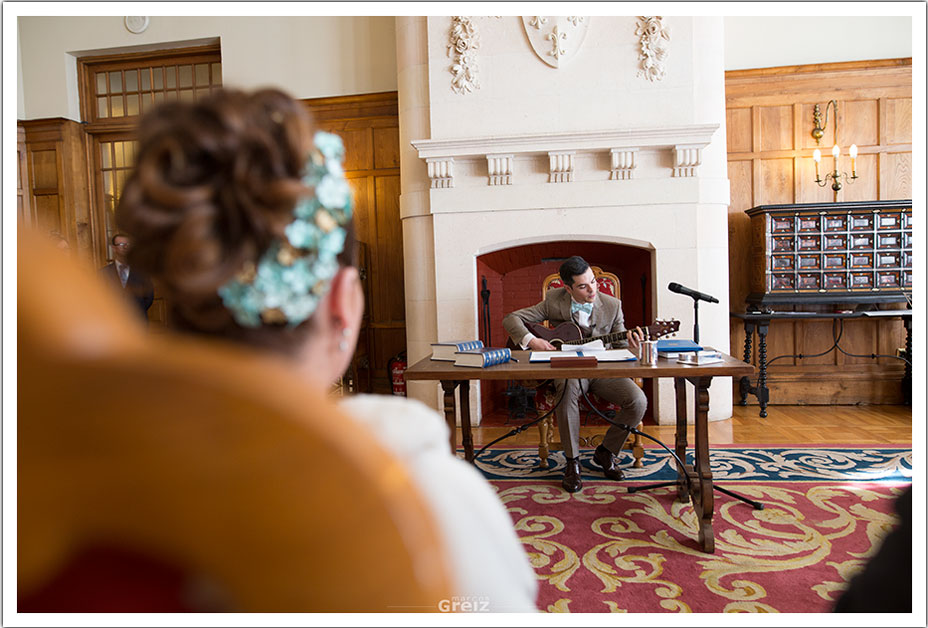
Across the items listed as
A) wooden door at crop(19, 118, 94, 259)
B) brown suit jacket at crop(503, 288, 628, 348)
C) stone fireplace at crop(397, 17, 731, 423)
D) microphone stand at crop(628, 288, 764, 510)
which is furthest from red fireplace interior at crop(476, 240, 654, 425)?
wooden door at crop(19, 118, 94, 259)

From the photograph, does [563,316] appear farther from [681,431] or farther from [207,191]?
[207,191]

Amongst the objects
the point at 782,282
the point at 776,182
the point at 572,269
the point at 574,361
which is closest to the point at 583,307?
the point at 572,269

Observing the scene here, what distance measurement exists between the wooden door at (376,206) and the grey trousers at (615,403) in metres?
2.54

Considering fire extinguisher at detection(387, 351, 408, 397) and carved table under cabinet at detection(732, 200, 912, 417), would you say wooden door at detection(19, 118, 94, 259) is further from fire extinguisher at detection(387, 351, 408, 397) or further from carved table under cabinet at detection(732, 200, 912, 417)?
carved table under cabinet at detection(732, 200, 912, 417)

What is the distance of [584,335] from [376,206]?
2.69m

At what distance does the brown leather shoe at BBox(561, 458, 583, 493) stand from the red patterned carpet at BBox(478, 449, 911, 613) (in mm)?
44

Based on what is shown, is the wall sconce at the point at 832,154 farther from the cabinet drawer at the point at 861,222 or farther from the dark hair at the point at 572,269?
the dark hair at the point at 572,269

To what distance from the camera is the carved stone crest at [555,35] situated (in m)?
4.56

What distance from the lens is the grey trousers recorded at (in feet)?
11.1

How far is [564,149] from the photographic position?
4.57m

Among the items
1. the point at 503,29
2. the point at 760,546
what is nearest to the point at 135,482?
the point at 760,546

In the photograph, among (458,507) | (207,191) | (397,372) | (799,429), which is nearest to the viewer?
(207,191)

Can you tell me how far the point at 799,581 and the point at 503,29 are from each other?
420cm

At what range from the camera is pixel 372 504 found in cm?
40
